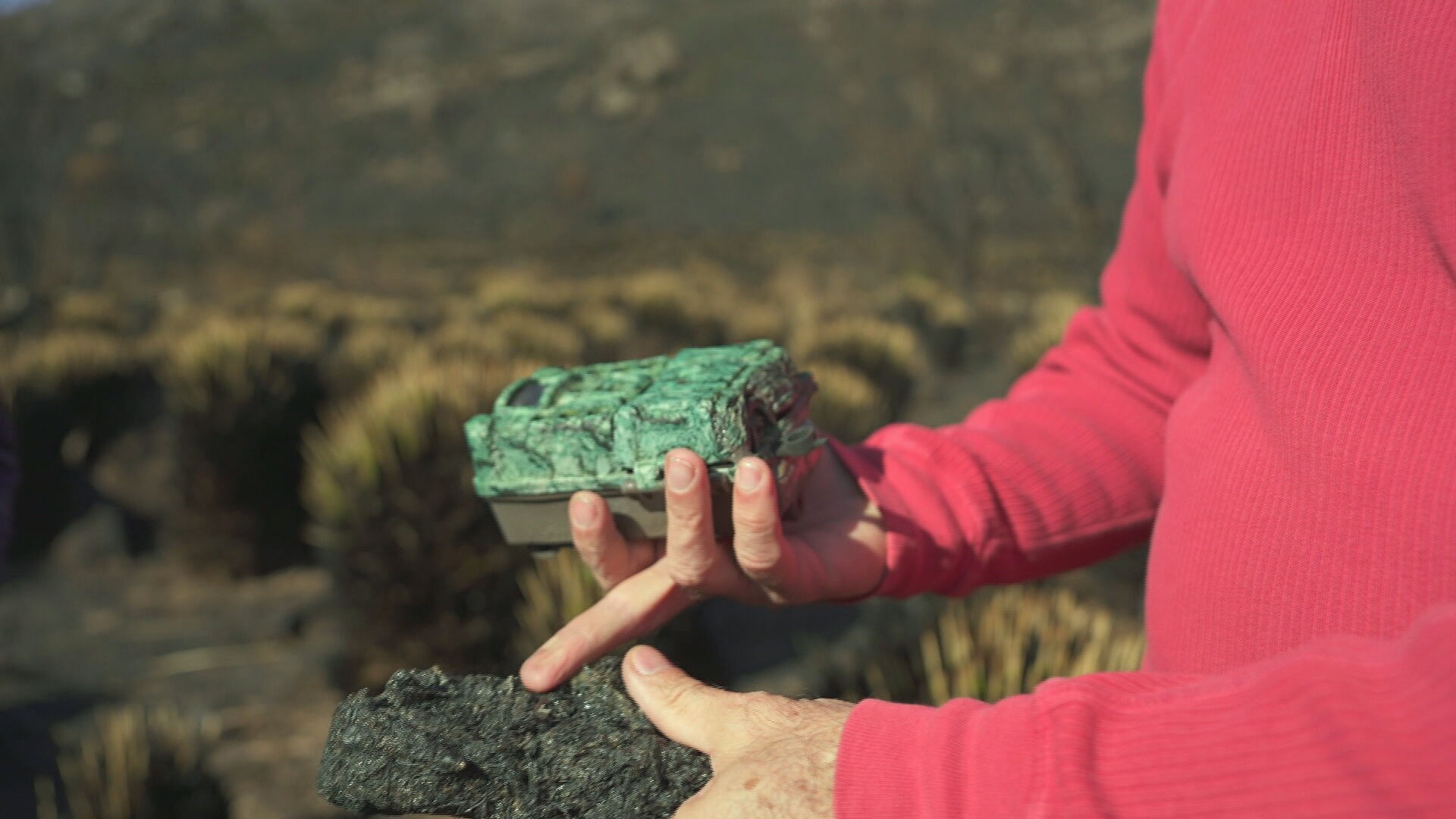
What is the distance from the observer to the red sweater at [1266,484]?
0.60 metres

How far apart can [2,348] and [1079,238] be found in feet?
33.8

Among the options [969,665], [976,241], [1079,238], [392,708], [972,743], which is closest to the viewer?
[972,743]

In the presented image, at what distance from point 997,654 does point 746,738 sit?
204 cm

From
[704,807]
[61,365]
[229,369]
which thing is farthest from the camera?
[61,365]

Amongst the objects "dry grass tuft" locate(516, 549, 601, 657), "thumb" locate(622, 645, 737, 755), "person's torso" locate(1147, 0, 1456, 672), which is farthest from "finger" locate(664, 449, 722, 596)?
"dry grass tuft" locate(516, 549, 601, 657)

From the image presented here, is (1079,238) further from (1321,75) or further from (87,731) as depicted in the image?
(1321,75)

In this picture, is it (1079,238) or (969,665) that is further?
(1079,238)

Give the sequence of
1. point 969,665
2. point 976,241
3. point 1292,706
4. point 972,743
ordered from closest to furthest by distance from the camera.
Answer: point 1292,706, point 972,743, point 969,665, point 976,241

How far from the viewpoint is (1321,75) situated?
0.93m

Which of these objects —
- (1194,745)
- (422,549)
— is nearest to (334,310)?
(422,549)

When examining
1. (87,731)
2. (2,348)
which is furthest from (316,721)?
(2,348)

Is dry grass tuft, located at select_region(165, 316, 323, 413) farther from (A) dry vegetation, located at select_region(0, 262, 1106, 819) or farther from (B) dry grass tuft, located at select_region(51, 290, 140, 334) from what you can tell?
(B) dry grass tuft, located at select_region(51, 290, 140, 334)

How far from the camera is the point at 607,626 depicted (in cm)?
115

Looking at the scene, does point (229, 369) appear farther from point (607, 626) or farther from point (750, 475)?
point (750, 475)
